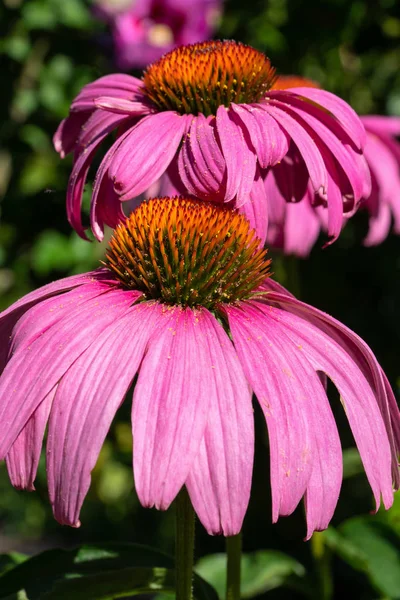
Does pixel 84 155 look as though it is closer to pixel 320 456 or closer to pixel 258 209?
pixel 258 209

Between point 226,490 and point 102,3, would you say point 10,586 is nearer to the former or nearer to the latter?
point 226,490

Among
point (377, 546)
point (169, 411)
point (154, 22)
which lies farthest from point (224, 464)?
point (154, 22)

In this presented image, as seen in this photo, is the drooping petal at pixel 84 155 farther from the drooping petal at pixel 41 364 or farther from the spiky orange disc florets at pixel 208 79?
the drooping petal at pixel 41 364

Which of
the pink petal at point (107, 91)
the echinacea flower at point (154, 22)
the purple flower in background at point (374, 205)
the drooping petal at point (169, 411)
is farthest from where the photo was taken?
the echinacea flower at point (154, 22)

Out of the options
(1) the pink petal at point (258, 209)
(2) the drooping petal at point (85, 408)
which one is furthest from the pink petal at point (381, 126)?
(2) the drooping petal at point (85, 408)

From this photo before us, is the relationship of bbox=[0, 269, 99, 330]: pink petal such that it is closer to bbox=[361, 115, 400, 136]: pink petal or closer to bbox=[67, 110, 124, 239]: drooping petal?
bbox=[67, 110, 124, 239]: drooping petal

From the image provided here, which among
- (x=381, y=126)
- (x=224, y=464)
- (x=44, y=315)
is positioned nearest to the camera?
(x=224, y=464)

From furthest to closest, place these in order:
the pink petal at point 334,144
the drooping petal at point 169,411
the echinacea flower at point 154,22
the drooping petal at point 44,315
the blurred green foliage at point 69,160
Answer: the blurred green foliage at point 69,160
the echinacea flower at point 154,22
the pink petal at point 334,144
the drooping petal at point 44,315
the drooping petal at point 169,411
